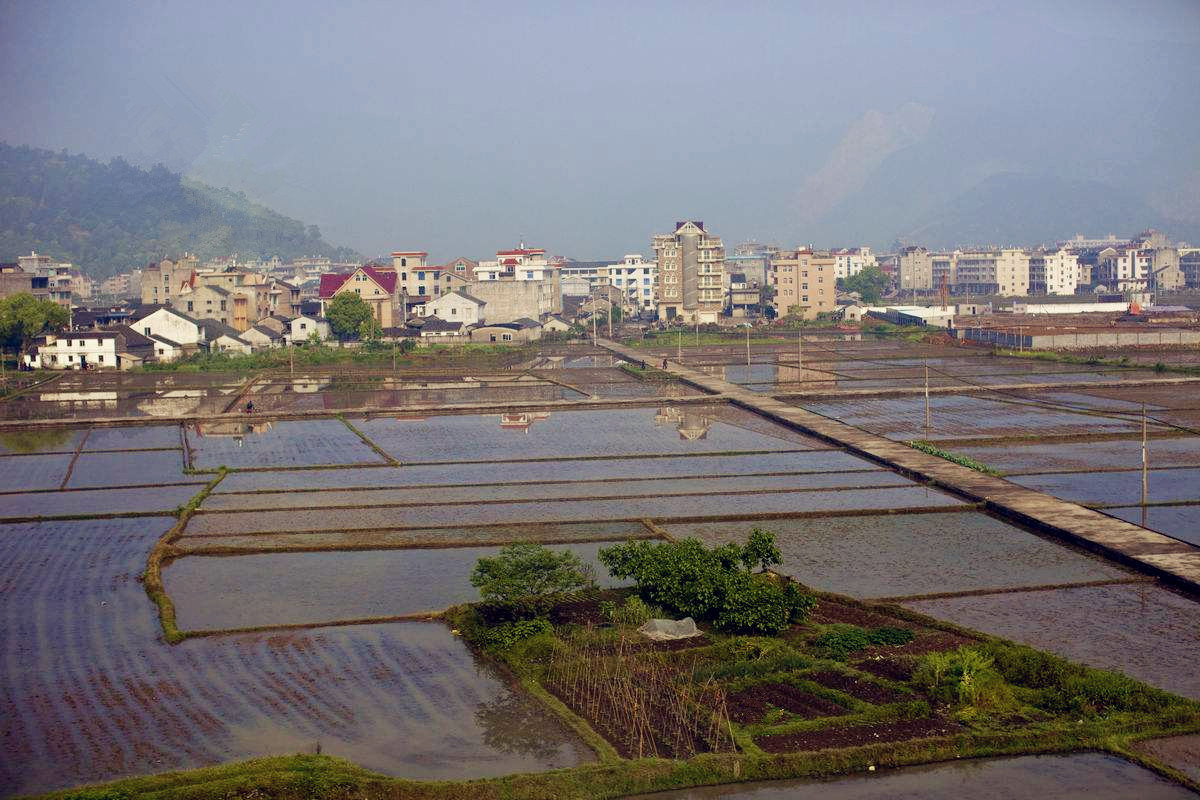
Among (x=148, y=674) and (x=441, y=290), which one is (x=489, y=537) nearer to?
(x=148, y=674)

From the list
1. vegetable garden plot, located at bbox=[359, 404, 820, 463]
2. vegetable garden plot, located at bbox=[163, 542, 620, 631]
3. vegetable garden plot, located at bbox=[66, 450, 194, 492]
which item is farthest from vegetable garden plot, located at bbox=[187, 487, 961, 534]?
vegetable garden plot, located at bbox=[359, 404, 820, 463]

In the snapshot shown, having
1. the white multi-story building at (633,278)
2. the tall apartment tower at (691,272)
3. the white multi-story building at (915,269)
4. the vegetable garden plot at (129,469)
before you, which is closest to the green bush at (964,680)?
the vegetable garden plot at (129,469)

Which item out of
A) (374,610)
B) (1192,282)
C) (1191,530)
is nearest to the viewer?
(374,610)

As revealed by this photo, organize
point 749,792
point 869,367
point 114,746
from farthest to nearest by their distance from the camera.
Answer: point 869,367, point 114,746, point 749,792

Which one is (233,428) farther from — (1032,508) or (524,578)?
(1032,508)

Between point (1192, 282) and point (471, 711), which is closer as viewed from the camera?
point (471, 711)

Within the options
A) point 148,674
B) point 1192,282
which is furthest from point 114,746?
point 1192,282

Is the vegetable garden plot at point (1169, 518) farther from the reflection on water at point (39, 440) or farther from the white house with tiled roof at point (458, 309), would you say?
the white house with tiled roof at point (458, 309)
